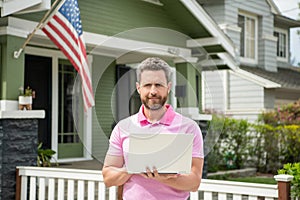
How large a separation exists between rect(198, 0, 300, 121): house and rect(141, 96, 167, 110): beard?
11334mm

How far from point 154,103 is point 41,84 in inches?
264

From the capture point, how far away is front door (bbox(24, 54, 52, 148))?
28.0 feet

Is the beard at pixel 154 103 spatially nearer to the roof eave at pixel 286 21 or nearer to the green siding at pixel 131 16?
the green siding at pixel 131 16

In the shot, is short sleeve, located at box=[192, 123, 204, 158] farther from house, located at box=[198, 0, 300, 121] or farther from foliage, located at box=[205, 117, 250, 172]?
house, located at box=[198, 0, 300, 121]

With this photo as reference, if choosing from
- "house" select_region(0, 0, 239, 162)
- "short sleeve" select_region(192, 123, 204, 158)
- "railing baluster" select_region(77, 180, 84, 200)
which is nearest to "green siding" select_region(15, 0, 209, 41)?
"house" select_region(0, 0, 239, 162)

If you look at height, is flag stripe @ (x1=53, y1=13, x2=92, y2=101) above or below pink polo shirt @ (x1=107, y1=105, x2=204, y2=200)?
above

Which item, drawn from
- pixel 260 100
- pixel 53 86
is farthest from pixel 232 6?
pixel 53 86

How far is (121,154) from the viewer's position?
2.34m

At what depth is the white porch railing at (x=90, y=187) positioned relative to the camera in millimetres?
3998

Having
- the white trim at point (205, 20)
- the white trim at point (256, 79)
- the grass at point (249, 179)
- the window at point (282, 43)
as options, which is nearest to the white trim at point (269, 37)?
the window at point (282, 43)

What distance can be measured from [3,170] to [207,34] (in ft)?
15.6

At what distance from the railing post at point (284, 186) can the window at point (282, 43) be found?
14.8m

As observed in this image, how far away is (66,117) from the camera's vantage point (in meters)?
9.16

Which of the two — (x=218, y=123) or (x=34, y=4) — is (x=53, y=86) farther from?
(x=218, y=123)
